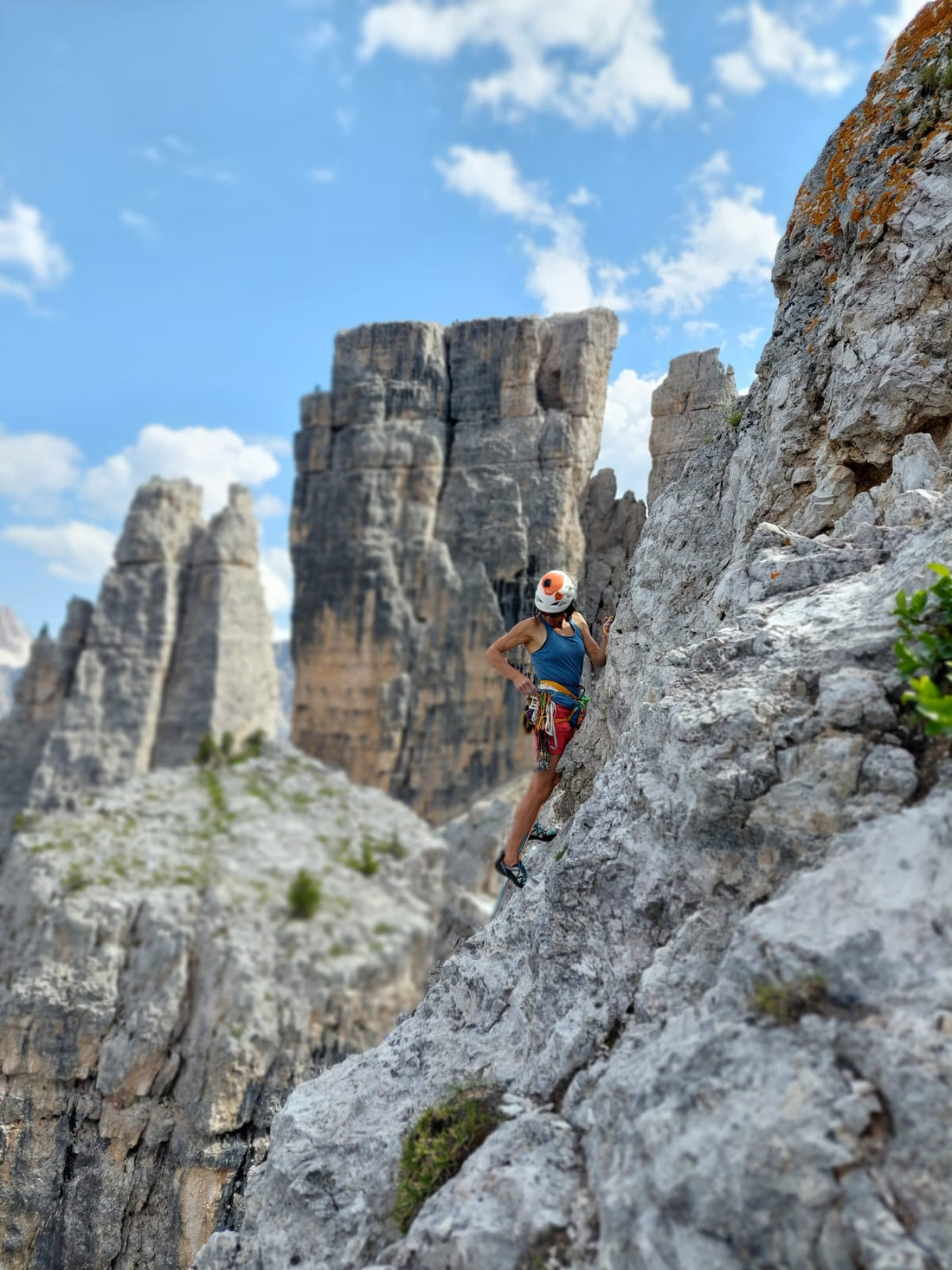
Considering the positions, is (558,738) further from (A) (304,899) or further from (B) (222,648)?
(B) (222,648)

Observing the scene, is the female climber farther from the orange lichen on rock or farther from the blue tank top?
the orange lichen on rock

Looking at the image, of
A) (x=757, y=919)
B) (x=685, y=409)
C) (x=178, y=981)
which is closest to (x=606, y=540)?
(x=685, y=409)

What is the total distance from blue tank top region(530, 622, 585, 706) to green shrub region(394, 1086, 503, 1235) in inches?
124

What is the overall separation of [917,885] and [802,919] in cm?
45

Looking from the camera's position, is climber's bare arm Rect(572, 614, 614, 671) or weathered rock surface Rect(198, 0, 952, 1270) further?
climber's bare arm Rect(572, 614, 614, 671)

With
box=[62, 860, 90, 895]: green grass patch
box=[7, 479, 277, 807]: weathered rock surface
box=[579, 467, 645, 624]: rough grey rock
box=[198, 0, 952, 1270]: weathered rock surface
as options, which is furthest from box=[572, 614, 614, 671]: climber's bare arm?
box=[7, 479, 277, 807]: weathered rock surface

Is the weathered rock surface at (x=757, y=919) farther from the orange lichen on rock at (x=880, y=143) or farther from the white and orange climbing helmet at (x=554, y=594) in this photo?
the white and orange climbing helmet at (x=554, y=594)

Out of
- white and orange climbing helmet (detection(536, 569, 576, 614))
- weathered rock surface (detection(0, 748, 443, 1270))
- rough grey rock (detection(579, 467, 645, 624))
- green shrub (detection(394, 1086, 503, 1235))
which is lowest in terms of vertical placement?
weathered rock surface (detection(0, 748, 443, 1270))

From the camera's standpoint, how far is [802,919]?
3.40m

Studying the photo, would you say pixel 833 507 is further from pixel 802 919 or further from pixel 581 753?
pixel 802 919

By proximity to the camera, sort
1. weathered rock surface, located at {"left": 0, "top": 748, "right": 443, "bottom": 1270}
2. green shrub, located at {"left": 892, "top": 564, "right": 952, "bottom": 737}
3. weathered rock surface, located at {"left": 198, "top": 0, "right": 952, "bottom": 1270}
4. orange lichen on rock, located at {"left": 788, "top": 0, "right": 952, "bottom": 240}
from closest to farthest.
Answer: weathered rock surface, located at {"left": 198, "top": 0, "right": 952, "bottom": 1270}, green shrub, located at {"left": 892, "top": 564, "right": 952, "bottom": 737}, orange lichen on rock, located at {"left": 788, "top": 0, "right": 952, "bottom": 240}, weathered rock surface, located at {"left": 0, "top": 748, "right": 443, "bottom": 1270}

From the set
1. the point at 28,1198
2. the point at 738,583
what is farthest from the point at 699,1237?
the point at 28,1198

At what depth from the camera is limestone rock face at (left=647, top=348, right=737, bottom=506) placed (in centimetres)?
891

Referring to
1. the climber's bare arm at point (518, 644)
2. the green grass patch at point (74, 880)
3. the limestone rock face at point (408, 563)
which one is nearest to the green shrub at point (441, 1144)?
the climber's bare arm at point (518, 644)
